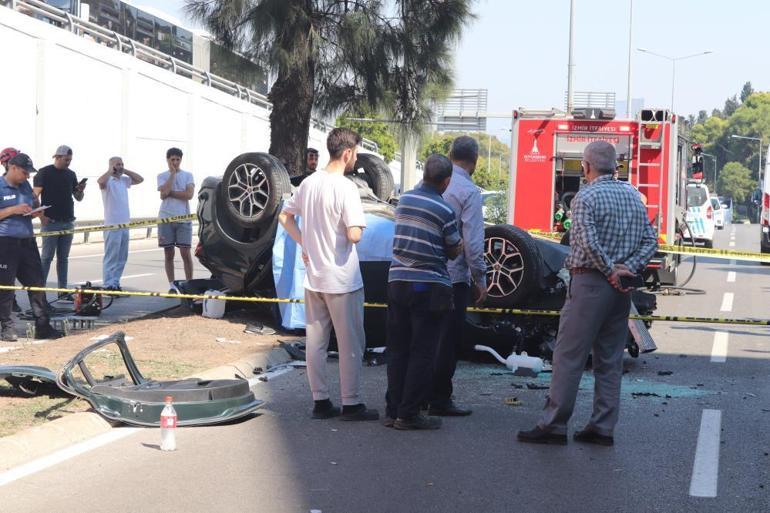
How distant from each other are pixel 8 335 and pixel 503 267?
4.67m

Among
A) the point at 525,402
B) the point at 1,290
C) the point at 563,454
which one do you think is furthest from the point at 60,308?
the point at 563,454

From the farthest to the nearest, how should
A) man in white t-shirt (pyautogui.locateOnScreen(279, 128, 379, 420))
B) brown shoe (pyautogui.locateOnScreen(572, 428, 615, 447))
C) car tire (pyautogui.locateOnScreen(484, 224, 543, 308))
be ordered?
A: car tire (pyautogui.locateOnScreen(484, 224, 543, 308)), man in white t-shirt (pyautogui.locateOnScreen(279, 128, 379, 420)), brown shoe (pyautogui.locateOnScreen(572, 428, 615, 447))

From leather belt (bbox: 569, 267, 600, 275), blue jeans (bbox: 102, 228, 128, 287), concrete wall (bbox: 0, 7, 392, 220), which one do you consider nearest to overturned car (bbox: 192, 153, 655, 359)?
blue jeans (bbox: 102, 228, 128, 287)

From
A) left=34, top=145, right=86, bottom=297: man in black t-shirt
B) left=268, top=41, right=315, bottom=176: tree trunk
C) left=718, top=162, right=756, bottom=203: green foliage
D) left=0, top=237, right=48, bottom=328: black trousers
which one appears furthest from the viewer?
left=718, top=162, right=756, bottom=203: green foliage

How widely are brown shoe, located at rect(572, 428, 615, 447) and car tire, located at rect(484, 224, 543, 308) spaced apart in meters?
3.12

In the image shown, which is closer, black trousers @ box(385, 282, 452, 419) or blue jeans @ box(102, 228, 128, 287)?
black trousers @ box(385, 282, 452, 419)

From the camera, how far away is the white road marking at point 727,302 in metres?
16.0

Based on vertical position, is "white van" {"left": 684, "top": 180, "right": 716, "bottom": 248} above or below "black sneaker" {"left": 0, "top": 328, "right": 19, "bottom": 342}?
above

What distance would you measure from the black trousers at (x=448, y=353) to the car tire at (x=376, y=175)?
6.38m

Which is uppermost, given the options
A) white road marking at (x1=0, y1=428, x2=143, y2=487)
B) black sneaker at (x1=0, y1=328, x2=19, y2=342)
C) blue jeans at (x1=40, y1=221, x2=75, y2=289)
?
blue jeans at (x1=40, y1=221, x2=75, y2=289)

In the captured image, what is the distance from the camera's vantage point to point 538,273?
1019 centimetres

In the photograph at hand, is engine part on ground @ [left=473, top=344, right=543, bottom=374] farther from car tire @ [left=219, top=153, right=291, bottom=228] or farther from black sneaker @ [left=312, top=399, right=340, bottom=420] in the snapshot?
car tire @ [left=219, top=153, right=291, bottom=228]

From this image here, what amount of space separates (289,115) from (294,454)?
824 cm

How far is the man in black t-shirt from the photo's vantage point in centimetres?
1316
